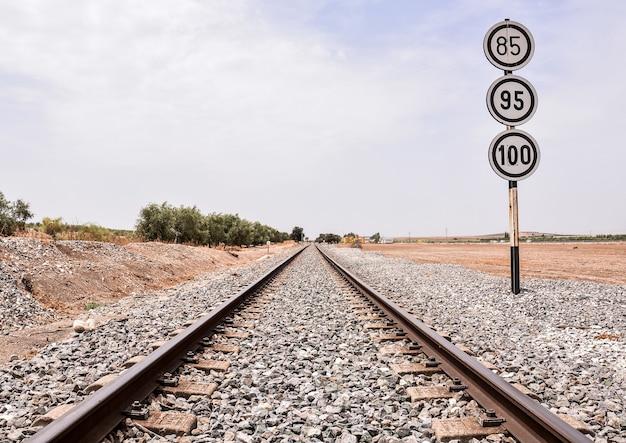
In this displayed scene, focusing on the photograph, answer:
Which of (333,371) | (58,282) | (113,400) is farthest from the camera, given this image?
(58,282)

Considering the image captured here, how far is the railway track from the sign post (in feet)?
16.4

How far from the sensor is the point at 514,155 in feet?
28.5

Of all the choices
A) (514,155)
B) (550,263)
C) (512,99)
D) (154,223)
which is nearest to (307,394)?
(514,155)

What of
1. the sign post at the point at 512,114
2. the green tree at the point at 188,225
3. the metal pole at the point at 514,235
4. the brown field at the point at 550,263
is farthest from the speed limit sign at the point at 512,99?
the green tree at the point at 188,225

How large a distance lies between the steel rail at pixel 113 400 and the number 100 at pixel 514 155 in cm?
723

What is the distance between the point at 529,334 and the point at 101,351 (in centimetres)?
517

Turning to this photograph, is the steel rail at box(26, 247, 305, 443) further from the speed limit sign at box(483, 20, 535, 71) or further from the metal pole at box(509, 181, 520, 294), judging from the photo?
the speed limit sign at box(483, 20, 535, 71)

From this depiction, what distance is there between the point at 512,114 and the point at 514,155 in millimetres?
846

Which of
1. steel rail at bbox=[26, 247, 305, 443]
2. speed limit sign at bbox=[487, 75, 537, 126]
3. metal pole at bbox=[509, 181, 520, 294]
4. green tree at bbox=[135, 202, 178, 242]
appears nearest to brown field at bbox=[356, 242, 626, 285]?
metal pole at bbox=[509, 181, 520, 294]

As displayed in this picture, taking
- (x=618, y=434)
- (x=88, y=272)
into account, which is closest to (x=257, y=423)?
(x=618, y=434)

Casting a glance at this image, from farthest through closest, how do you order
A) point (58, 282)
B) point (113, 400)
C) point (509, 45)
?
point (58, 282), point (509, 45), point (113, 400)

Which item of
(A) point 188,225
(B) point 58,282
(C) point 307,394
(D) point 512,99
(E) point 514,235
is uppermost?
(D) point 512,99

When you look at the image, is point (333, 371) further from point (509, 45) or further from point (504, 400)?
point (509, 45)

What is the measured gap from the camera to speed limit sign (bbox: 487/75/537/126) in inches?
340
